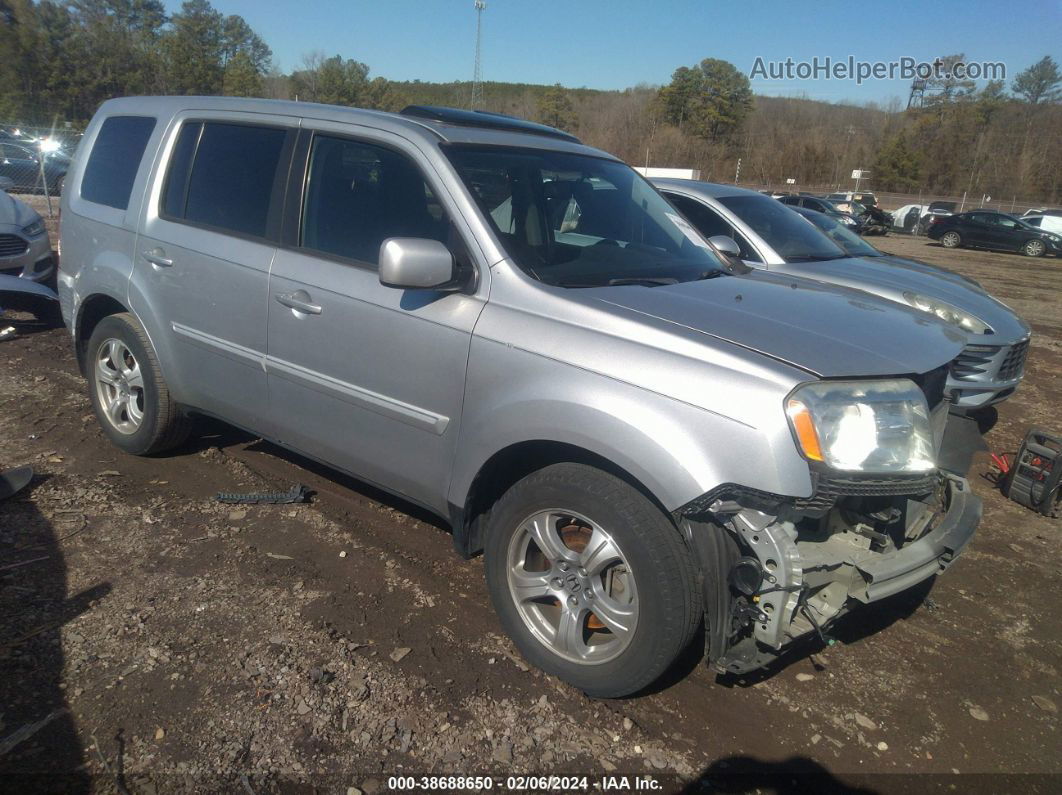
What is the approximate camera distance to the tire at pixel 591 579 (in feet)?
8.19

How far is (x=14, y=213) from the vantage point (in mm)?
7965

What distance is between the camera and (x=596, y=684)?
2.76 meters

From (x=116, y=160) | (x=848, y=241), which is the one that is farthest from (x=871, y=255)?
(x=116, y=160)

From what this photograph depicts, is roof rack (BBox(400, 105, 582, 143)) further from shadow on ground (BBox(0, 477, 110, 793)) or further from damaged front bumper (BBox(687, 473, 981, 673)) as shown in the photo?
shadow on ground (BBox(0, 477, 110, 793))

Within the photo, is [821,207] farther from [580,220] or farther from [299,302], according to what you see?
[299,302]

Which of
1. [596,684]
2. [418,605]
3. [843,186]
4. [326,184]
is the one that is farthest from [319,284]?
[843,186]

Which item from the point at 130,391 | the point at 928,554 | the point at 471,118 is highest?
the point at 471,118

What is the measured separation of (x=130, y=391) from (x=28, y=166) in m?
21.9

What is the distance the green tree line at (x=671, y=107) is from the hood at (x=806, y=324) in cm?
3970

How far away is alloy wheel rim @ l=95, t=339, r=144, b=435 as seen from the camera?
4559 mm

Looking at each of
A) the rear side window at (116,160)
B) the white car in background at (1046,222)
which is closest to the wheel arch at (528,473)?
the rear side window at (116,160)

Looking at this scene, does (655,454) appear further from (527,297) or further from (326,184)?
(326,184)

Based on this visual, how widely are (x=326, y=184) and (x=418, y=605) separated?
1971 millimetres

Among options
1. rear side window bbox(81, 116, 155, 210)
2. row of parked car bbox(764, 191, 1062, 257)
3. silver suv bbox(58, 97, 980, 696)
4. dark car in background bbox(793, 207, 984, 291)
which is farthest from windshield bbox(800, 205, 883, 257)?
row of parked car bbox(764, 191, 1062, 257)
